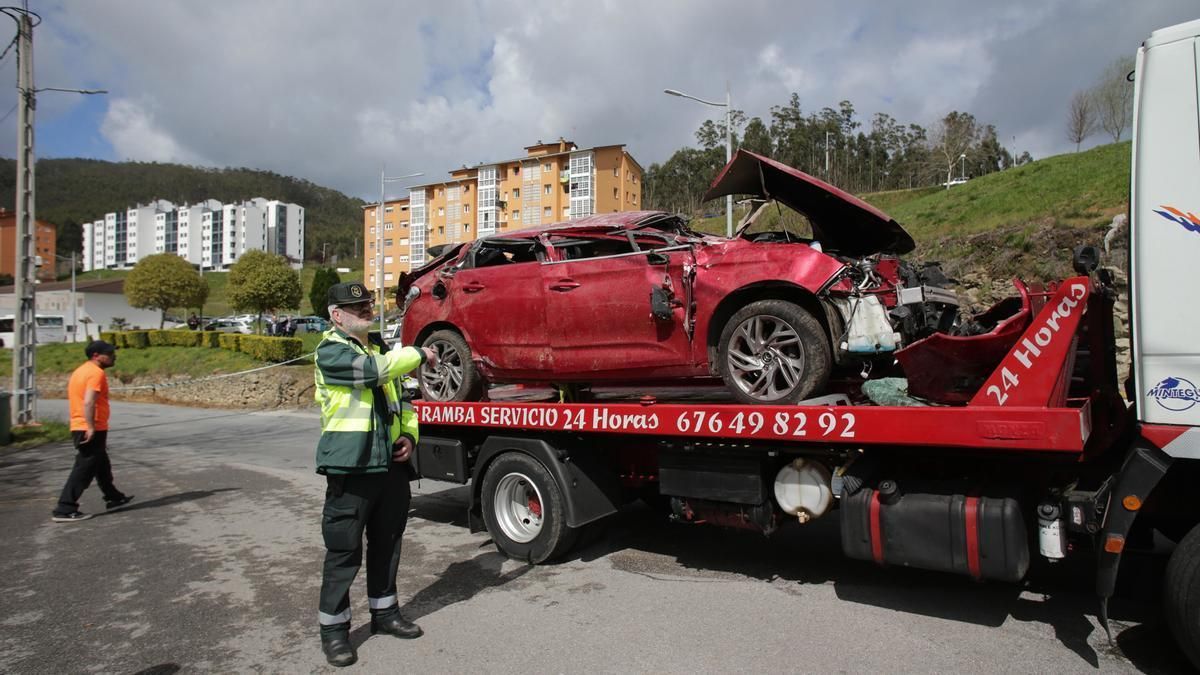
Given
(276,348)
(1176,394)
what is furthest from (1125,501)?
(276,348)

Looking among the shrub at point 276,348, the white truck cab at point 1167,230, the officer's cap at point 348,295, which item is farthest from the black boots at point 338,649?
the shrub at point 276,348

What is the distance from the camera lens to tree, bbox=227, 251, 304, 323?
3919 centimetres

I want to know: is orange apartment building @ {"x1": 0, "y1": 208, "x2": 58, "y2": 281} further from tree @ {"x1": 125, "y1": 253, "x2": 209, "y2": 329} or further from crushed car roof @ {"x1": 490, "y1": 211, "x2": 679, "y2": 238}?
crushed car roof @ {"x1": 490, "y1": 211, "x2": 679, "y2": 238}

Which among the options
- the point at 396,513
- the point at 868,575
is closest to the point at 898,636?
the point at 868,575

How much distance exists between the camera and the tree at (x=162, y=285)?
4444 centimetres

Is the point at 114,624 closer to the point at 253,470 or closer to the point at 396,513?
the point at 396,513

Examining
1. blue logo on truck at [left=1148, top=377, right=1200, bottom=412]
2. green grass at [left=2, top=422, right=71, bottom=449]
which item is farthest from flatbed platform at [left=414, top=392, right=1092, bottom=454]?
green grass at [left=2, top=422, right=71, bottom=449]

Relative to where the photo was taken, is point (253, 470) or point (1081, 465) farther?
point (253, 470)

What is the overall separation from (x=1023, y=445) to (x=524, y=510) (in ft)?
11.5

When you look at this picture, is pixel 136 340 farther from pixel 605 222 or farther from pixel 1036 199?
pixel 1036 199

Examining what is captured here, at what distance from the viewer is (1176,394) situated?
334 centimetres

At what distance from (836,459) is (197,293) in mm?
49072

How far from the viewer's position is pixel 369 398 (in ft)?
13.2

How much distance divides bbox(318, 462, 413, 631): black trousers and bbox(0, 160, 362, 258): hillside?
138073 millimetres
